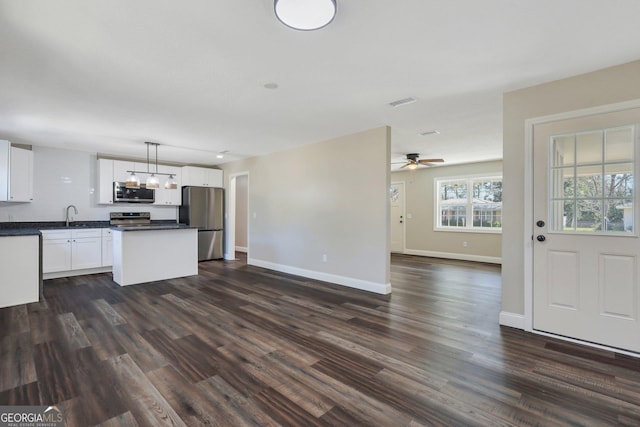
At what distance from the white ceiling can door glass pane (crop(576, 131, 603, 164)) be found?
1.91 feet

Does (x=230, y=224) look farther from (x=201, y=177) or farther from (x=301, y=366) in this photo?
(x=301, y=366)

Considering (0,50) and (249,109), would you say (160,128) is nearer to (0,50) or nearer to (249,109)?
(249,109)

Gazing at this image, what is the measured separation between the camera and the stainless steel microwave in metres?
6.23

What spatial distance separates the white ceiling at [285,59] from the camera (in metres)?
1.91

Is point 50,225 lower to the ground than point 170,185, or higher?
lower

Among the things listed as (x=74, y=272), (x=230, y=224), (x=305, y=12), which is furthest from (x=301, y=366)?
(x=230, y=224)

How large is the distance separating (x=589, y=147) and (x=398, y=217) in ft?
20.1

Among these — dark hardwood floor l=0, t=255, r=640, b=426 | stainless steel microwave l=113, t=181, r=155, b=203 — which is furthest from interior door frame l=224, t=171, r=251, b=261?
dark hardwood floor l=0, t=255, r=640, b=426

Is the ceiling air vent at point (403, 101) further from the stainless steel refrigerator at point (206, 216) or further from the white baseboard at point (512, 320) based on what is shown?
the stainless steel refrigerator at point (206, 216)

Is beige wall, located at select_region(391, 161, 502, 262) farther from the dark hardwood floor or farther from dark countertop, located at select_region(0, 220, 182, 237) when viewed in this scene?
dark countertop, located at select_region(0, 220, 182, 237)

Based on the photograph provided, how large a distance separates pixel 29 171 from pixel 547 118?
7.68m

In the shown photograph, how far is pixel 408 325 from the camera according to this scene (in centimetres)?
319

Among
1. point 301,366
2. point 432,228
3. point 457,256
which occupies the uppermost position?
point 432,228

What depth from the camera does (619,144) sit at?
2.62 metres
